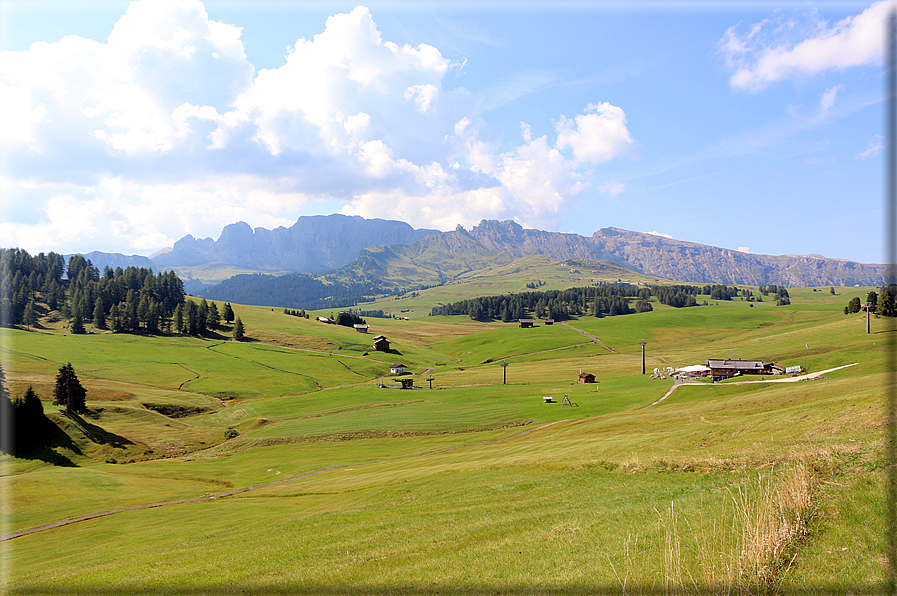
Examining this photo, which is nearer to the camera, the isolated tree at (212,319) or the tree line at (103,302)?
Answer: the tree line at (103,302)

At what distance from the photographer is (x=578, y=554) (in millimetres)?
12836

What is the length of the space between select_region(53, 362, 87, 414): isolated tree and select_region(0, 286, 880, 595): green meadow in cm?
456

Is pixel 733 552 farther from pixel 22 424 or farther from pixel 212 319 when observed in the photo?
pixel 212 319

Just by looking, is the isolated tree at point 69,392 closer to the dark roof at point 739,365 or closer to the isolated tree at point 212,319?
the isolated tree at point 212,319

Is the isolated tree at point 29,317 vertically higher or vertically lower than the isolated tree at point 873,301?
lower

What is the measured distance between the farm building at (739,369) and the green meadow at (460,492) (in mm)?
8159

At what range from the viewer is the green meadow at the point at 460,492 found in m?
11.3

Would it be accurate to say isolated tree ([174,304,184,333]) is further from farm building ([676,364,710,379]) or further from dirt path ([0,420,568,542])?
farm building ([676,364,710,379])

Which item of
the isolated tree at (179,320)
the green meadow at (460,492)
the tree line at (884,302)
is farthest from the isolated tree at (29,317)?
the tree line at (884,302)

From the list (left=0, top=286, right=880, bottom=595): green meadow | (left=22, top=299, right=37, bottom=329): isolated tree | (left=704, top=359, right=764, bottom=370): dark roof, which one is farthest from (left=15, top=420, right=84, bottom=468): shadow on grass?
(left=22, top=299, right=37, bottom=329): isolated tree

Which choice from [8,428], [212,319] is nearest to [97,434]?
[8,428]

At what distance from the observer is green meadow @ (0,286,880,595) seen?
11.3m

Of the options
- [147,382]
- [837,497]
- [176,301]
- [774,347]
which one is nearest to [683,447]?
[837,497]

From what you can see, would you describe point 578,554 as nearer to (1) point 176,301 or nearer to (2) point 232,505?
(2) point 232,505
